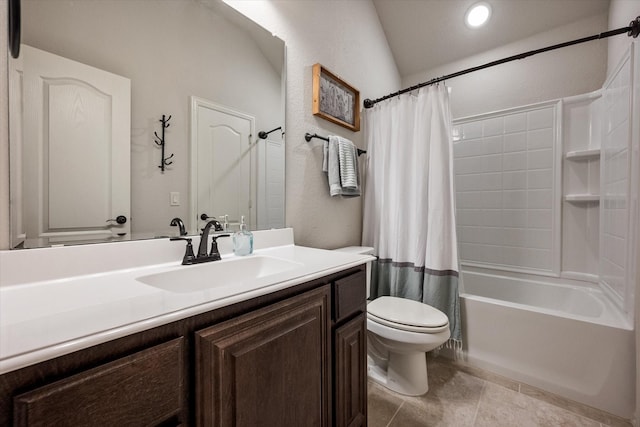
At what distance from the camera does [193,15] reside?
113 cm

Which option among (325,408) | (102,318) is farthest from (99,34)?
(325,408)

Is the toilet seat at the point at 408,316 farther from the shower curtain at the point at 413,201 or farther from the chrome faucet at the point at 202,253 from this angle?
the chrome faucet at the point at 202,253

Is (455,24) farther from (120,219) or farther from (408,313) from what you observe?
(120,219)

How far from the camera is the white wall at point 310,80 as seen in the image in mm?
1518

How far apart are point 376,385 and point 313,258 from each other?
40.4 inches

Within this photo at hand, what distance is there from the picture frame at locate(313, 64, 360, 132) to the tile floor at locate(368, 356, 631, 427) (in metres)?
1.69

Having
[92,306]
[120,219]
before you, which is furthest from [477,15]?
[92,306]

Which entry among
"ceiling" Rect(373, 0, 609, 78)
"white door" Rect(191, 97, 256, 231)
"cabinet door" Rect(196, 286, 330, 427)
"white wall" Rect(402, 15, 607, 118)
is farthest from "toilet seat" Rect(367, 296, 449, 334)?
"ceiling" Rect(373, 0, 609, 78)

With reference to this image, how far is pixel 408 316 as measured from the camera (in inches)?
56.5

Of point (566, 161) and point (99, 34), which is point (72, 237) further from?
point (566, 161)

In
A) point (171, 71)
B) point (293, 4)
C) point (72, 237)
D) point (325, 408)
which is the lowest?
point (325, 408)

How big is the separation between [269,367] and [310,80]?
1544 millimetres

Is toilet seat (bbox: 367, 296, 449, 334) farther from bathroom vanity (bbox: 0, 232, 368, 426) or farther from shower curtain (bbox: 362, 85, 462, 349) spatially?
bathroom vanity (bbox: 0, 232, 368, 426)

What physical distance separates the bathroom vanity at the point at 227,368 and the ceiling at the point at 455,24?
7.35 ft
